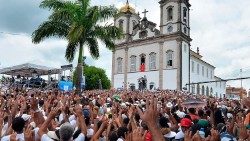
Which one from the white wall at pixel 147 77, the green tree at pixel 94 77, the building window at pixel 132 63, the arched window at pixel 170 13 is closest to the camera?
the white wall at pixel 147 77

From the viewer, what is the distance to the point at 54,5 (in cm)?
2183

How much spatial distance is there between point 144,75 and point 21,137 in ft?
158

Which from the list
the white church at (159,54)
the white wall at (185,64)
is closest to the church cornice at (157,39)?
the white church at (159,54)

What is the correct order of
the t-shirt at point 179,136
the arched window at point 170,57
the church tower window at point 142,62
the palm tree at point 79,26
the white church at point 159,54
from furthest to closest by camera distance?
the church tower window at point 142,62 < the arched window at point 170,57 < the white church at point 159,54 < the palm tree at point 79,26 < the t-shirt at point 179,136

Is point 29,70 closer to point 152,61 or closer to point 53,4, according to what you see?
point 53,4

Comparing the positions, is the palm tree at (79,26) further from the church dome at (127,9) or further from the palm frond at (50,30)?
the church dome at (127,9)

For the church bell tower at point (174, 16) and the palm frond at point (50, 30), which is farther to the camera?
the church bell tower at point (174, 16)

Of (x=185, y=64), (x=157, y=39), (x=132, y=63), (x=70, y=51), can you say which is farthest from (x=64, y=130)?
(x=132, y=63)

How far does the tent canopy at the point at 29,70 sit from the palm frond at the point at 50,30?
16.3ft

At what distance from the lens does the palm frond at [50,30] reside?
847 inches

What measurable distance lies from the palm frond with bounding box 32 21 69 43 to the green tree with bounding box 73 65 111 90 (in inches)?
1692

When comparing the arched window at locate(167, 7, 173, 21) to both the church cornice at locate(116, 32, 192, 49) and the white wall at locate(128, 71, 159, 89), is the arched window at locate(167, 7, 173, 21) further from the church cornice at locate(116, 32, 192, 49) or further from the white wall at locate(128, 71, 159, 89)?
the white wall at locate(128, 71, 159, 89)

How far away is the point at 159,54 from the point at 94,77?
19663 millimetres

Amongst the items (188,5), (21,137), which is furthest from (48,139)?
(188,5)
